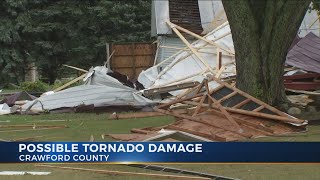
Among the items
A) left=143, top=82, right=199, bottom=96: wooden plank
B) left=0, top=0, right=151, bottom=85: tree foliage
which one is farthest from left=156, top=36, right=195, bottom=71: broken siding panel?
left=0, top=0, right=151, bottom=85: tree foliage

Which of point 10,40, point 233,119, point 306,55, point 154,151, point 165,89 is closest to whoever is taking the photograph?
point 154,151

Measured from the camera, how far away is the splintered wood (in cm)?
1060

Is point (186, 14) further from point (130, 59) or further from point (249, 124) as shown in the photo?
point (249, 124)

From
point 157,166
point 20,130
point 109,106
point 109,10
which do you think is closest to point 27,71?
point 109,10

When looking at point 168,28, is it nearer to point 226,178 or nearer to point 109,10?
point 109,10

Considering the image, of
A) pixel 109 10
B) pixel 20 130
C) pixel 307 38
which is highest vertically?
pixel 109 10

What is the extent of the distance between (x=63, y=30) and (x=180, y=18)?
1316cm

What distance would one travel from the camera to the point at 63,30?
1485 inches

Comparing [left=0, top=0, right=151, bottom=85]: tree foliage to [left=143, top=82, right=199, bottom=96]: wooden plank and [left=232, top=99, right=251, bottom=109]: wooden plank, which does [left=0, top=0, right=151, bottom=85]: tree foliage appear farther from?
[left=232, top=99, right=251, bottom=109]: wooden plank

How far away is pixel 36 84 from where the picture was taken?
2730 centimetres

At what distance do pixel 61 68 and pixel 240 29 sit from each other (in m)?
28.0

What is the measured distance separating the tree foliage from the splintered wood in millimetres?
24663

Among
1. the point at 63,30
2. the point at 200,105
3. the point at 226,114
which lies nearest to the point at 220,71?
the point at 200,105

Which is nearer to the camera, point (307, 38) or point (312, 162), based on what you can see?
point (312, 162)
